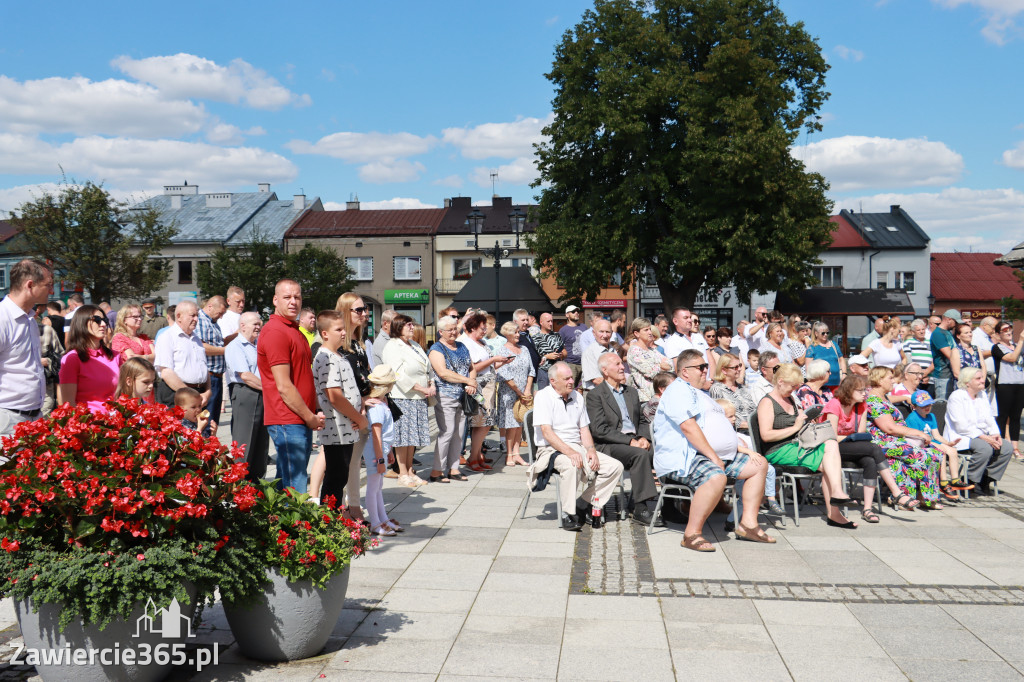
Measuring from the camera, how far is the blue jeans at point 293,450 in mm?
5730

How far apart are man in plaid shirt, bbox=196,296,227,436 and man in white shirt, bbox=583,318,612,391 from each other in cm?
399

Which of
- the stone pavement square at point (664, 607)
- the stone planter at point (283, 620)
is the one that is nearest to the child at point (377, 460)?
the stone pavement square at point (664, 607)

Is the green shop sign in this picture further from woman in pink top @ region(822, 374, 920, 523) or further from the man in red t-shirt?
the man in red t-shirt

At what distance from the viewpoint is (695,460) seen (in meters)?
7.22

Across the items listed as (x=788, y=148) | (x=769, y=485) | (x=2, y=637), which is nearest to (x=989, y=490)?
(x=769, y=485)

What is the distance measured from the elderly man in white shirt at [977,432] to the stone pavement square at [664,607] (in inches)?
52.2

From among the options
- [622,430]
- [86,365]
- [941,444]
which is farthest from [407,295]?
[86,365]

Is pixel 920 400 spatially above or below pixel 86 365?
below

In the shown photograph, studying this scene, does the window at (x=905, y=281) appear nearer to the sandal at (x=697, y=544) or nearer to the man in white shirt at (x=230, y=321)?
the man in white shirt at (x=230, y=321)

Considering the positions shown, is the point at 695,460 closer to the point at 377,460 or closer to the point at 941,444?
the point at 377,460

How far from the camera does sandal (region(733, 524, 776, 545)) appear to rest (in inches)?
275

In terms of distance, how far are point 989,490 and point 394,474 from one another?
6.66m

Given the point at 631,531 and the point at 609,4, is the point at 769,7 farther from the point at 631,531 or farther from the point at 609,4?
→ the point at 631,531
